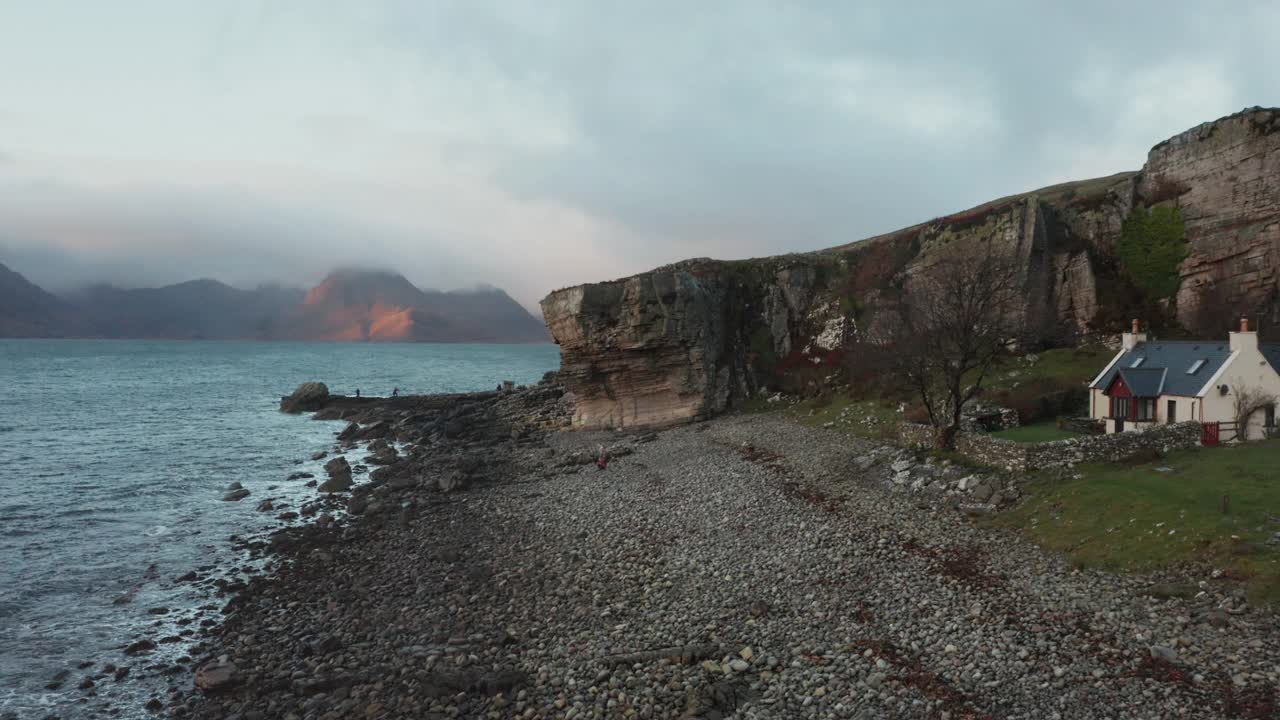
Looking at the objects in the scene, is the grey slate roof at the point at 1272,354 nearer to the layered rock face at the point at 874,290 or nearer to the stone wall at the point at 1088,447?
the stone wall at the point at 1088,447

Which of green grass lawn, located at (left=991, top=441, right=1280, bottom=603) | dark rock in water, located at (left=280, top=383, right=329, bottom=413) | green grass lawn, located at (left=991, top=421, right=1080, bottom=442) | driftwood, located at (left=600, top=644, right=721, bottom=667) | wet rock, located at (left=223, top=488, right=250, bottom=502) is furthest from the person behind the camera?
dark rock in water, located at (left=280, top=383, right=329, bottom=413)

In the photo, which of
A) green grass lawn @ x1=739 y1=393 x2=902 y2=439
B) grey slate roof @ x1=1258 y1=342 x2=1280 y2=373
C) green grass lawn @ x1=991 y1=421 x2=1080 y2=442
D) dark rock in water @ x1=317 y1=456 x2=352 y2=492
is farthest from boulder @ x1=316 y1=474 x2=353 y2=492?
grey slate roof @ x1=1258 y1=342 x2=1280 y2=373

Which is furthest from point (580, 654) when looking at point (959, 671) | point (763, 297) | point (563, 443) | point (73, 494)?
point (763, 297)

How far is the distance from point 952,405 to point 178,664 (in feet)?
103

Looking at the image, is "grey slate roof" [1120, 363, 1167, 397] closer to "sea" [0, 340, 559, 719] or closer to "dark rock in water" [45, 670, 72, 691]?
"sea" [0, 340, 559, 719]

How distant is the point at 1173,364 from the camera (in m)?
27.9

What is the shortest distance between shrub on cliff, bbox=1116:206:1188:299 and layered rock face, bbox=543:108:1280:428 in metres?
0.68

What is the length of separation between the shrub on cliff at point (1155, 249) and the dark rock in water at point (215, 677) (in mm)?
56420

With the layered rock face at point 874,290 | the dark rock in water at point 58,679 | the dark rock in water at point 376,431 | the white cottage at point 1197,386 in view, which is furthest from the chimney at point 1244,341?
the dark rock in water at point 376,431

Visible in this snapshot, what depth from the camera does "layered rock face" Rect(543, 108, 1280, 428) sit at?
42.6 metres

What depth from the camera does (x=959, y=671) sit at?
12719 millimetres

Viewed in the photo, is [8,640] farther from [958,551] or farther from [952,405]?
[952,405]

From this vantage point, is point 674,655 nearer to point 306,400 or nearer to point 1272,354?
point 1272,354

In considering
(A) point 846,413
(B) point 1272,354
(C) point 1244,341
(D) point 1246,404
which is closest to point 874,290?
(A) point 846,413
